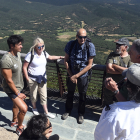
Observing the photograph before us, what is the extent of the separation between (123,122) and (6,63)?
1743 millimetres

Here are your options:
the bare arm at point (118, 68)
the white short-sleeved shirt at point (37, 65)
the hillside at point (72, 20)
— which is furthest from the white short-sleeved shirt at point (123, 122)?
the hillside at point (72, 20)

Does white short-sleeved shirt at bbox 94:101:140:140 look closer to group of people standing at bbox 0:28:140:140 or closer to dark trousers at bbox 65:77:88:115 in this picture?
group of people standing at bbox 0:28:140:140

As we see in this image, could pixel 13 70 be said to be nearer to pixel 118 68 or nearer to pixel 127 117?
pixel 118 68

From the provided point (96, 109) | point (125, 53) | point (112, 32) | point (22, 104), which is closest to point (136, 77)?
point (125, 53)

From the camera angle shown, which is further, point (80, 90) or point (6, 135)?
point (80, 90)

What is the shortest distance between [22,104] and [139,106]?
68.2 inches

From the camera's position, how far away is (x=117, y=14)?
3794 inches

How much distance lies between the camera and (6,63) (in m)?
2.38

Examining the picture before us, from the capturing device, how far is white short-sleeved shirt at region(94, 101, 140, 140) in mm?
1367

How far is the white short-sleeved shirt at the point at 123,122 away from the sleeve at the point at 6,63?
1583 mm

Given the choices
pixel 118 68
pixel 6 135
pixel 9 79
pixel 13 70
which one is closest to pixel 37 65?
pixel 13 70

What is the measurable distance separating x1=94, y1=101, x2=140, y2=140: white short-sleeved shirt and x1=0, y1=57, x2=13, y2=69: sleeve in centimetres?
158

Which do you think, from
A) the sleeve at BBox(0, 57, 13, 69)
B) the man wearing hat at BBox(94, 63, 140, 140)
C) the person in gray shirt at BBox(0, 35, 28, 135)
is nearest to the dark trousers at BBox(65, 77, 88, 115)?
the person in gray shirt at BBox(0, 35, 28, 135)

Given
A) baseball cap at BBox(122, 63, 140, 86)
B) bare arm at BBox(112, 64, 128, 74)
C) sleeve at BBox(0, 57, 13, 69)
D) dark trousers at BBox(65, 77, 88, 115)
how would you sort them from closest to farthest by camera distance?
baseball cap at BBox(122, 63, 140, 86) → sleeve at BBox(0, 57, 13, 69) → bare arm at BBox(112, 64, 128, 74) → dark trousers at BBox(65, 77, 88, 115)
